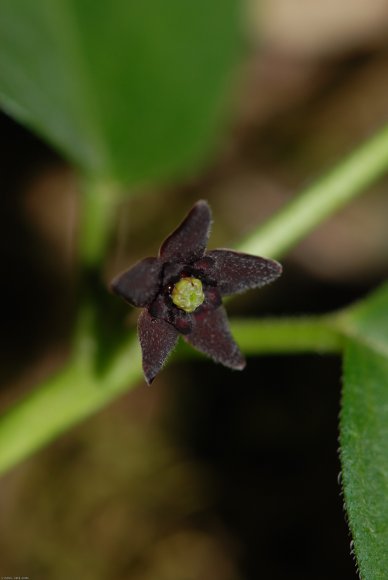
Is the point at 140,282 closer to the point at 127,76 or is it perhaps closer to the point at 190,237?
the point at 190,237

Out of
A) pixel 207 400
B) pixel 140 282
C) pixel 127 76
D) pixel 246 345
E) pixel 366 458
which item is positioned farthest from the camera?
pixel 207 400

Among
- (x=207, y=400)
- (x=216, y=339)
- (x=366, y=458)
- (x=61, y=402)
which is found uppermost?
(x=216, y=339)

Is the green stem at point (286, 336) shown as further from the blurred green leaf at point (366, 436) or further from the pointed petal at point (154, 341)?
the pointed petal at point (154, 341)

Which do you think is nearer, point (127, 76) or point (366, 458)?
point (366, 458)

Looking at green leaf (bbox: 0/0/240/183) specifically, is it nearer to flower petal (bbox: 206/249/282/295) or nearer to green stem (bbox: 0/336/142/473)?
green stem (bbox: 0/336/142/473)

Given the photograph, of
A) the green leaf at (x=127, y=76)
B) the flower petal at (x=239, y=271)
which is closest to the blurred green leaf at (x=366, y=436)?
the flower petal at (x=239, y=271)

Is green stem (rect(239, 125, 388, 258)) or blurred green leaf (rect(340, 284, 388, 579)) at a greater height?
green stem (rect(239, 125, 388, 258))

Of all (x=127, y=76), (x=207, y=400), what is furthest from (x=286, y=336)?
(x=207, y=400)

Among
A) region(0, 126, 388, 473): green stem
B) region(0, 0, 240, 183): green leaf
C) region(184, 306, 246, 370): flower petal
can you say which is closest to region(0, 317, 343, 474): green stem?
region(0, 126, 388, 473): green stem
